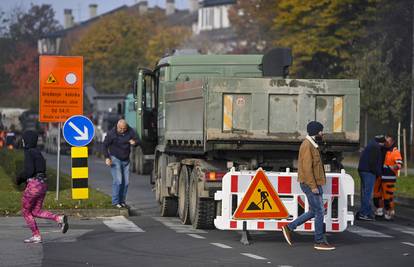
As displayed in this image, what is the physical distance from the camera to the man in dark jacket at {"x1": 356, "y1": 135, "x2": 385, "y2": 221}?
2194 cm

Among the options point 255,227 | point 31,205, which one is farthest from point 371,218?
point 31,205

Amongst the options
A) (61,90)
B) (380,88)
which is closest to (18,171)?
(61,90)

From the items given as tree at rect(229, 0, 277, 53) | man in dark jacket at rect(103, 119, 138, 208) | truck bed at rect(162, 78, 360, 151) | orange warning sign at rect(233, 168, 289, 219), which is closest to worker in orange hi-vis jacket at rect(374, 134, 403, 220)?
truck bed at rect(162, 78, 360, 151)

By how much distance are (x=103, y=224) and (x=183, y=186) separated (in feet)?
4.93

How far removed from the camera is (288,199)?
55.7 ft

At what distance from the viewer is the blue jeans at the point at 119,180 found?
886 inches

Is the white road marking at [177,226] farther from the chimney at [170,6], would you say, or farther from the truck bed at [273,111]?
the chimney at [170,6]

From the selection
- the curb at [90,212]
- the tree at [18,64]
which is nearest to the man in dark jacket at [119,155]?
the curb at [90,212]

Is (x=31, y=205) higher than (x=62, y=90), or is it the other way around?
(x=62, y=90)

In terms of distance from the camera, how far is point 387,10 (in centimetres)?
5669

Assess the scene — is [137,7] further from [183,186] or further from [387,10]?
[183,186]

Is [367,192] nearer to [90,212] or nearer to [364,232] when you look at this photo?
[364,232]

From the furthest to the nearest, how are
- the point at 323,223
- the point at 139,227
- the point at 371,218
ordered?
the point at 371,218, the point at 139,227, the point at 323,223

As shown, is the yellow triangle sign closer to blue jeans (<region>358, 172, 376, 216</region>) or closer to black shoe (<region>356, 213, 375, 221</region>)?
blue jeans (<region>358, 172, 376, 216</region>)
